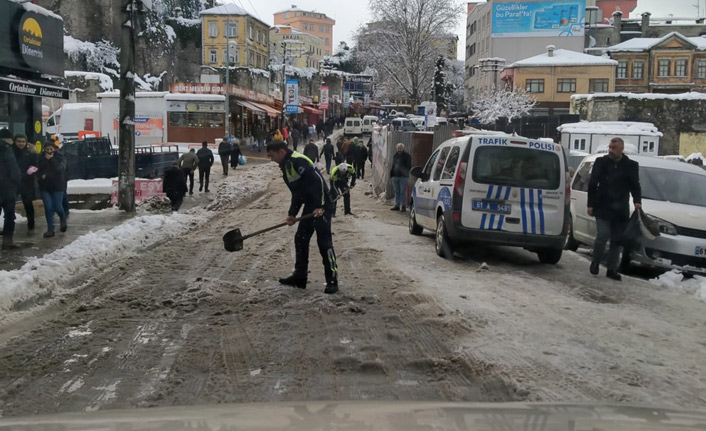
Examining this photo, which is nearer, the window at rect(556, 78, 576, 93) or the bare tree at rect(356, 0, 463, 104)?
the bare tree at rect(356, 0, 463, 104)

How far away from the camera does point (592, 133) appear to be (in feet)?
107

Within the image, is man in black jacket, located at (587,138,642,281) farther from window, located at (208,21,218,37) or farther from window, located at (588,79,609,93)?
window, located at (208,21,218,37)

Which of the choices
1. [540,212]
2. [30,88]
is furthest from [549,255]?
[30,88]

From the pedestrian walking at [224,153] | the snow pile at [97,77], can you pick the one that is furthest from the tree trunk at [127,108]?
the snow pile at [97,77]

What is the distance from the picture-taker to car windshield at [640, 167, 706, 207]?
10555mm

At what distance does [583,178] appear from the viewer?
39.5 feet

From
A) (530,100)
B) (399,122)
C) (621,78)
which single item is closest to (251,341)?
(399,122)

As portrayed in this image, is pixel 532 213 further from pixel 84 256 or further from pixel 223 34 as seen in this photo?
pixel 223 34

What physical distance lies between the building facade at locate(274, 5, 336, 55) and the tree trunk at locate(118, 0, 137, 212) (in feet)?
471

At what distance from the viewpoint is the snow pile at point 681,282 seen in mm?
8727

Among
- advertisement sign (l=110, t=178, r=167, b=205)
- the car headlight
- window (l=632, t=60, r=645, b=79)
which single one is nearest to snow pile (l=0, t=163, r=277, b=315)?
advertisement sign (l=110, t=178, r=167, b=205)

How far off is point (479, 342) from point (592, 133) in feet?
95.7

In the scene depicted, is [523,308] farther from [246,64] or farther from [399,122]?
[246,64]

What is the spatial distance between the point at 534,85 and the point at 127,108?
177 ft
